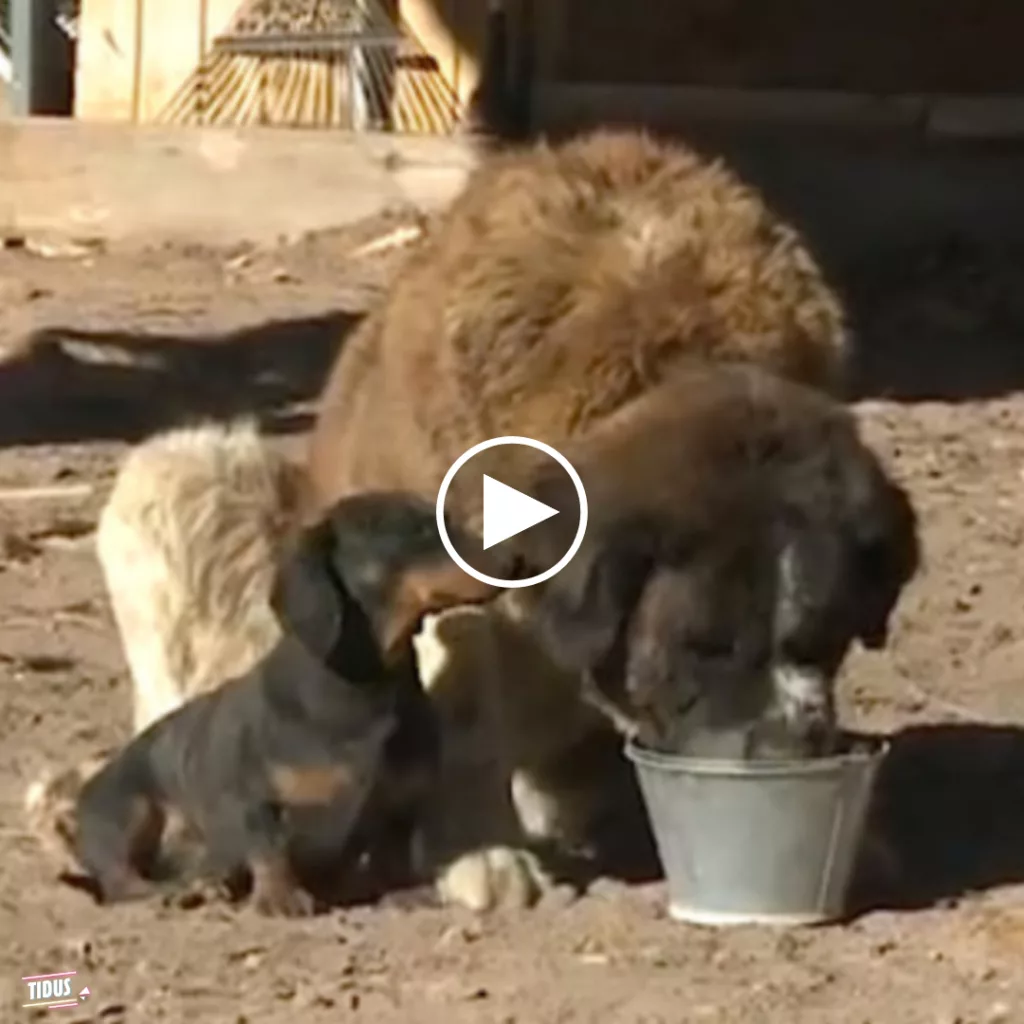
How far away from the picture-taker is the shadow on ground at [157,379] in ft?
24.4

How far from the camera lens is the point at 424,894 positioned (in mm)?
4293

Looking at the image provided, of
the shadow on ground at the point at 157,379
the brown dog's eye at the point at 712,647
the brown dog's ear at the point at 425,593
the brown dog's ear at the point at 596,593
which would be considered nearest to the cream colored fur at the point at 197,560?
the brown dog's ear at the point at 425,593

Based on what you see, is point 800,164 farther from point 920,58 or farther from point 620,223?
point 620,223

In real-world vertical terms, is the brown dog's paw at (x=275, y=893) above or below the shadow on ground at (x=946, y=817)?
above

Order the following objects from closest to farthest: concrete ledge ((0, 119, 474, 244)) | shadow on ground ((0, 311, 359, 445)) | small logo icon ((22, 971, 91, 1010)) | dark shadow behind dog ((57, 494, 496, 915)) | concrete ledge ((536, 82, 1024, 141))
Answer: small logo icon ((22, 971, 91, 1010))
dark shadow behind dog ((57, 494, 496, 915))
shadow on ground ((0, 311, 359, 445))
concrete ledge ((0, 119, 474, 244))
concrete ledge ((536, 82, 1024, 141))

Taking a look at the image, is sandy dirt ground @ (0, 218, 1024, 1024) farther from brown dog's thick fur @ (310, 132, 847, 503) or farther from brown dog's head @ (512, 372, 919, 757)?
brown dog's thick fur @ (310, 132, 847, 503)

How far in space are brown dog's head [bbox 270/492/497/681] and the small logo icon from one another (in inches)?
21.1

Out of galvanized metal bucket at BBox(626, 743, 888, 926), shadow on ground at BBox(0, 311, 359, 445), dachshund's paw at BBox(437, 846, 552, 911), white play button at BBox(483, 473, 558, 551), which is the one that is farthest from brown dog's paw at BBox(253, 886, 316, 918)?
shadow on ground at BBox(0, 311, 359, 445)

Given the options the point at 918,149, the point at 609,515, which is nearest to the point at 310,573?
the point at 609,515

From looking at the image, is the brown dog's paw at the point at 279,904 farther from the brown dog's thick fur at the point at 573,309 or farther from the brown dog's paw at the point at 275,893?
the brown dog's thick fur at the point at 573,309

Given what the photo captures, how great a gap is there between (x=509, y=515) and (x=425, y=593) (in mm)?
150

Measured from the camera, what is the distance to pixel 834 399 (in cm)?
431

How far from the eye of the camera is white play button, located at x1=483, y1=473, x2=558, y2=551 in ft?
12.7

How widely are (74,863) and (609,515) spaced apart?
104 cm
